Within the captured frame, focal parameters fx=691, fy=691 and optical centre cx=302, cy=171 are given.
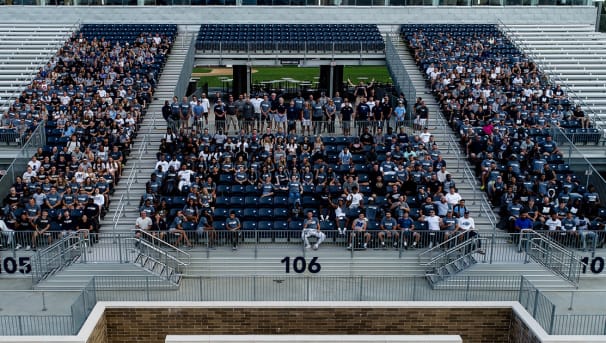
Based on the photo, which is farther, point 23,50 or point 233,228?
point 23,50

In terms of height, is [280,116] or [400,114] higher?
[400,114]

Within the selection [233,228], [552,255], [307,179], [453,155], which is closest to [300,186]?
[307,179]

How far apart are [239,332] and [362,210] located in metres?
5.58

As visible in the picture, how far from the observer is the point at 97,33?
33219mm

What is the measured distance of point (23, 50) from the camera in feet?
105

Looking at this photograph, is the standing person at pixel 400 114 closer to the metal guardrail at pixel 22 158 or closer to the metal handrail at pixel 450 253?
the metal handrail at pixel 450 253

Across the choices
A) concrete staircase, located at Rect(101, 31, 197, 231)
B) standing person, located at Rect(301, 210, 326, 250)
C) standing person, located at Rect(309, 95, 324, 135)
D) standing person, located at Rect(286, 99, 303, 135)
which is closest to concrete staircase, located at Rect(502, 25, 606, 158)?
standing person, located at Rect(309, 95, 324, 135)

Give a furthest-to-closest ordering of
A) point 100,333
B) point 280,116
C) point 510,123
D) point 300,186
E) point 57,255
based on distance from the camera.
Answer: point 510,123 → point 280,116 → point 300,186 → point 57,255 → point 100,333

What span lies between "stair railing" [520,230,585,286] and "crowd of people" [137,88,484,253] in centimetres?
154

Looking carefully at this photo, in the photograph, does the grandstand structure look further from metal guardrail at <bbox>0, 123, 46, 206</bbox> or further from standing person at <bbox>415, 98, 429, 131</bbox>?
standing person at <bbox>415, 98, 429, 131</bbox>

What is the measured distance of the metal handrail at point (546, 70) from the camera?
2726 cm

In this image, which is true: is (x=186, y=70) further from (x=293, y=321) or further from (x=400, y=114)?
(x=293, y=321)

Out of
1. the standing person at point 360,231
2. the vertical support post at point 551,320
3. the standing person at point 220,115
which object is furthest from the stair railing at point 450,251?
the standing person at point 220,115

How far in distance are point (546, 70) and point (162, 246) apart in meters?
20.7
